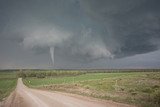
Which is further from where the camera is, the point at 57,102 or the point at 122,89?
the point at 122,89

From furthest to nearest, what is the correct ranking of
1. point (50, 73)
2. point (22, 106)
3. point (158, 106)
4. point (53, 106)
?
1. point (50, 73)
2. point (22, 106)
3. point (53, 106)
4. point (158, 106)

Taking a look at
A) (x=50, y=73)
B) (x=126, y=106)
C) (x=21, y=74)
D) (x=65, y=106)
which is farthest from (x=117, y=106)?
(x=21, y=74)

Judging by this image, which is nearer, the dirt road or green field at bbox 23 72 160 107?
the dirt road

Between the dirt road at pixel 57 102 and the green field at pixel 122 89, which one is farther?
the green field at pixel 122 89

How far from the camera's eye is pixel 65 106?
24.6 meters

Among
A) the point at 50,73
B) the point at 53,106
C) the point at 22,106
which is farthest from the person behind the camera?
the point at 50,73

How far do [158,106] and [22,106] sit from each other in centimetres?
1509

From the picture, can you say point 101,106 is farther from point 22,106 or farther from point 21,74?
point 21,74

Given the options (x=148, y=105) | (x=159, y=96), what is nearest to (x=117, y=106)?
(x=148, y=105)

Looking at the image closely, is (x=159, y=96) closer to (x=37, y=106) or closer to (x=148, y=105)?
(x=148, y=105)

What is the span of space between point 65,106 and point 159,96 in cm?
1222

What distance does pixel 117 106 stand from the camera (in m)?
23.5

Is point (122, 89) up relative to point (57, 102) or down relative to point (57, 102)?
down

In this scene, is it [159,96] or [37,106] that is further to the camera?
[159,96]
